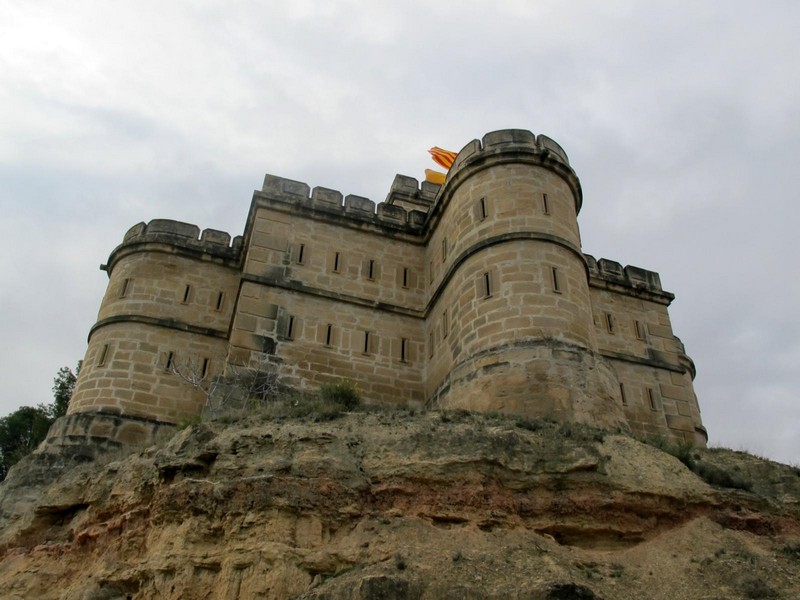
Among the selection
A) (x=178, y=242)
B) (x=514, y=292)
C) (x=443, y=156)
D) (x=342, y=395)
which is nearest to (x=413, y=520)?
(x=342, y=395)

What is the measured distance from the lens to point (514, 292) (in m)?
14.8

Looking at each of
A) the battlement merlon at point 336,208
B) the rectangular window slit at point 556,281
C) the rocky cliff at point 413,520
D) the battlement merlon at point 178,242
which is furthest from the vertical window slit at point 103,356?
the rectangular window slit at point 556,281

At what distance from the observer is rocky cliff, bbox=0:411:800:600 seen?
28.7ft

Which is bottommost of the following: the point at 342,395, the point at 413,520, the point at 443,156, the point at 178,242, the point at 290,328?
the point at 413,520

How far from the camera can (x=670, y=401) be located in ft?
61.7

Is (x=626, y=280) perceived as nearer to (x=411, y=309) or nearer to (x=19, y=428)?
(x=411, y=309)

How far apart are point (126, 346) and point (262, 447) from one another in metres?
8.50

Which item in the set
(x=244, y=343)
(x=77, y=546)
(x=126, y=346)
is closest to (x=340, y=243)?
(x=244, y=343)

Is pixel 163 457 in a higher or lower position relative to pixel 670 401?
lower

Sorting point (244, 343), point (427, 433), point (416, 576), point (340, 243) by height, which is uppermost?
point (340, 243)

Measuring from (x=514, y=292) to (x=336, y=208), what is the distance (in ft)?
20.0

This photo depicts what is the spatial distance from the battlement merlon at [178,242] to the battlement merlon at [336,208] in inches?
43.3

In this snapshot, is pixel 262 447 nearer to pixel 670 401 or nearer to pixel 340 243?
pixel 340 243

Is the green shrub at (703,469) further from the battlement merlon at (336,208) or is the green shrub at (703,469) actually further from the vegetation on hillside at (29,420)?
the vegetation on hillside at (29,420)
